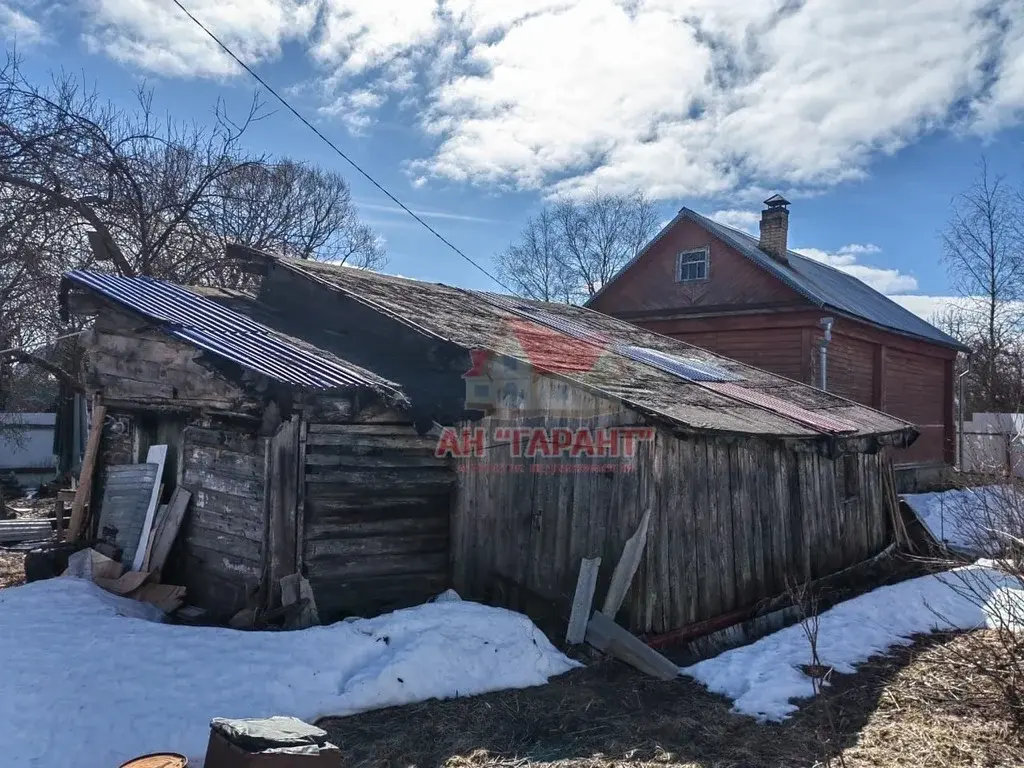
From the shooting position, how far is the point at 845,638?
297 inches

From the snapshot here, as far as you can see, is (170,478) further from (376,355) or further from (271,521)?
(376,355)

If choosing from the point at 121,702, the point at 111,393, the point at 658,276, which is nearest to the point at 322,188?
the point at 658,276

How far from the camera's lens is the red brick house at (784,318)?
55.6ft

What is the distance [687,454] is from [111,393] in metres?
6.73

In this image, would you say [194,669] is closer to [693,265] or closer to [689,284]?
[689,284]

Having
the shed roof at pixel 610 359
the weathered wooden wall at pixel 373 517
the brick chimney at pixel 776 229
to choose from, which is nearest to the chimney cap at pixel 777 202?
the brick chimney at pixel 776 229

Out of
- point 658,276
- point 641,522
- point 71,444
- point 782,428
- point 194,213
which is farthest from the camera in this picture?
point 658,276

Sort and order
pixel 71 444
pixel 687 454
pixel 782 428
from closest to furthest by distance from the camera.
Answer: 1. pixel 687 454
2. pixel 782 428
3. pixel 71 444

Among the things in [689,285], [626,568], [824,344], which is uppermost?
[689,285]

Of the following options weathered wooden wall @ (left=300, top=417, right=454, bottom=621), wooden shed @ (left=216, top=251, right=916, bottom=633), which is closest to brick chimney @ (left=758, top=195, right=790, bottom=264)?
wooden shed @ (left=216, top=251, right=916, bottom=633)

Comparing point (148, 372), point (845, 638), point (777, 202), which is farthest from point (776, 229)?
point (148, 372)

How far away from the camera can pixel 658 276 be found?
20125 millimetres

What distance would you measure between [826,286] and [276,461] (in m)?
16.6

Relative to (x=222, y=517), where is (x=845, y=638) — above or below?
below
